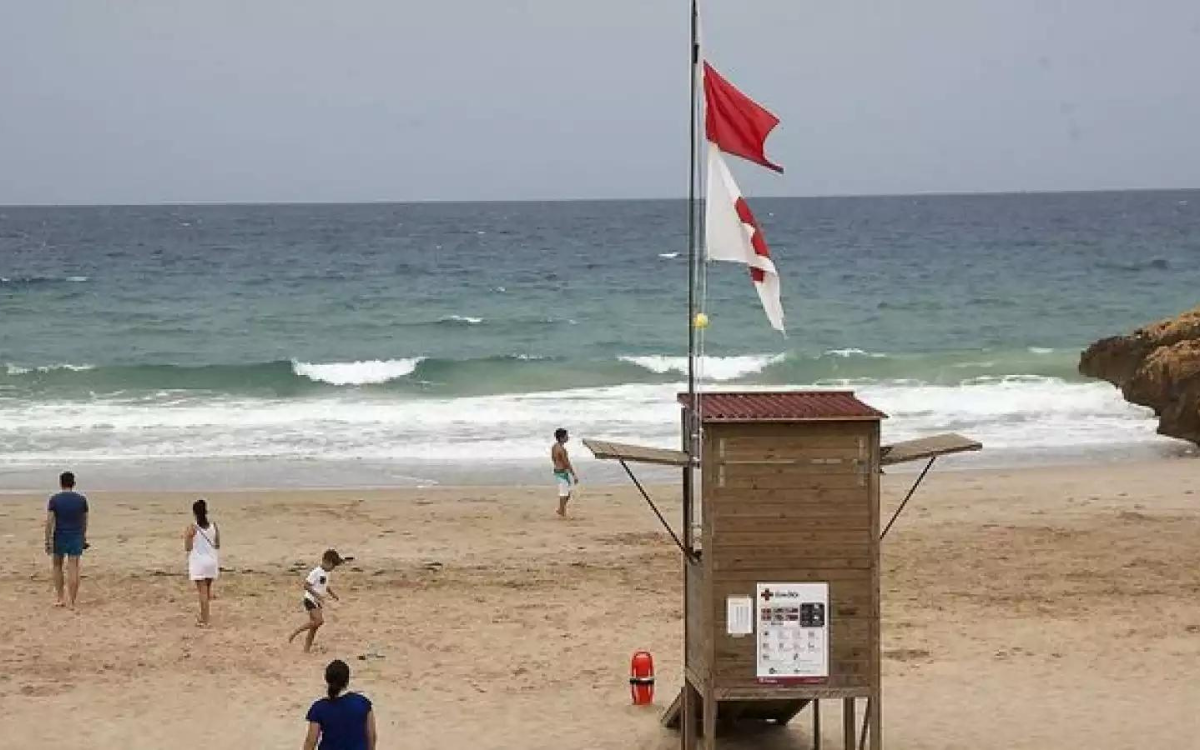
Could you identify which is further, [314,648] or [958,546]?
[958,546]

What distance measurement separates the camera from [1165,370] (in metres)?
29.5

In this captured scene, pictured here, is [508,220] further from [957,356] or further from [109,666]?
[109,666]

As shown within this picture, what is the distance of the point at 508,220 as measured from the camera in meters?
143

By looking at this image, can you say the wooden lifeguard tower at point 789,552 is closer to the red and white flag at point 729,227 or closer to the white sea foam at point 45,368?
the red and white flag at point 729,227

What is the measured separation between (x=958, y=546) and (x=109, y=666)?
9305 mm

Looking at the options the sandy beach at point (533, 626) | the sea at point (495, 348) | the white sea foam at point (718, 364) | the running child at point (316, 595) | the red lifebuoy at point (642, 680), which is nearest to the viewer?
the sandy beach at point (533, 626)

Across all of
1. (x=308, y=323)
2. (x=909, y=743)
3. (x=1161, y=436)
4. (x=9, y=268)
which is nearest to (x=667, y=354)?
(x=308, y=323)

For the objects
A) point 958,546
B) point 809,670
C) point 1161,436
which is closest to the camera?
point 809,670

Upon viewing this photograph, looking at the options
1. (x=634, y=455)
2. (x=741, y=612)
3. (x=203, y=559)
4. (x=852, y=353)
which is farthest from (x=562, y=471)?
(x=852, y=353)

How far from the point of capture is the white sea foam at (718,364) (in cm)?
4325

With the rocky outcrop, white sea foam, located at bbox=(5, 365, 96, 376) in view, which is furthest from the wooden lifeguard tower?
white sea foam, located at bbox=(5, 365, 96, 376)

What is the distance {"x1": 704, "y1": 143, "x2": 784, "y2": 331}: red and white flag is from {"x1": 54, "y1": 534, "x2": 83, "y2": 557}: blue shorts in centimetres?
830

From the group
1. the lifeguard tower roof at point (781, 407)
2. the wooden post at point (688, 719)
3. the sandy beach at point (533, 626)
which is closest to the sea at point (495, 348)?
the sandy beach at point (533, 626)

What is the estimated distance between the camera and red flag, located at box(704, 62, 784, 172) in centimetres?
1171
